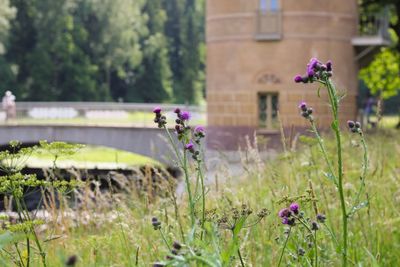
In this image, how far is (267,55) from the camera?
21297mm

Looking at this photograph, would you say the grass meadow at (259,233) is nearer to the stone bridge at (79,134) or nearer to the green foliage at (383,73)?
the stone bridge at (79,134)

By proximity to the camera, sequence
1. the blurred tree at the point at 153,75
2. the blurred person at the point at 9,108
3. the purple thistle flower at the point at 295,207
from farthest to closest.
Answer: the blurred tree at the point at 153,75 < the blurred person at the point at 9,108 < the purple thistle flower at the point at 295,207

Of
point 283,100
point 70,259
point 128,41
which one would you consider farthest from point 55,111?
Answer: point 70,259

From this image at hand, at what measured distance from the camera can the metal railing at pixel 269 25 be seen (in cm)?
2123

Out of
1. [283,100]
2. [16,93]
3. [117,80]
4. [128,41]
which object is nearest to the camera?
[283,100]

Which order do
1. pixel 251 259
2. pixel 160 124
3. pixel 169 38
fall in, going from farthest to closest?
pixel 169 38 → pixel 251 259 → pixel 160 124

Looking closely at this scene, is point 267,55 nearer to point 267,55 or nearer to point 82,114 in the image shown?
point 267,55

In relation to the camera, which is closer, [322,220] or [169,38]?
[322,220]

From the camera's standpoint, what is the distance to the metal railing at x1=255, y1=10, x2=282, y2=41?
69.7 ft

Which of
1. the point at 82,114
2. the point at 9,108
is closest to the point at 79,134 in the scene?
the point at 82,114

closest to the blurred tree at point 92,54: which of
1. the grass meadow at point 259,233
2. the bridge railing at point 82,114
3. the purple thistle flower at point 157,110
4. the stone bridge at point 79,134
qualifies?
the bridge railing at point 82,114

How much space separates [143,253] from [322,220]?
5.97 ft

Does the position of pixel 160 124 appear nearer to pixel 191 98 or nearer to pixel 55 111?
pixel 55 111

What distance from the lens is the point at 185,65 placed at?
6369 cm
